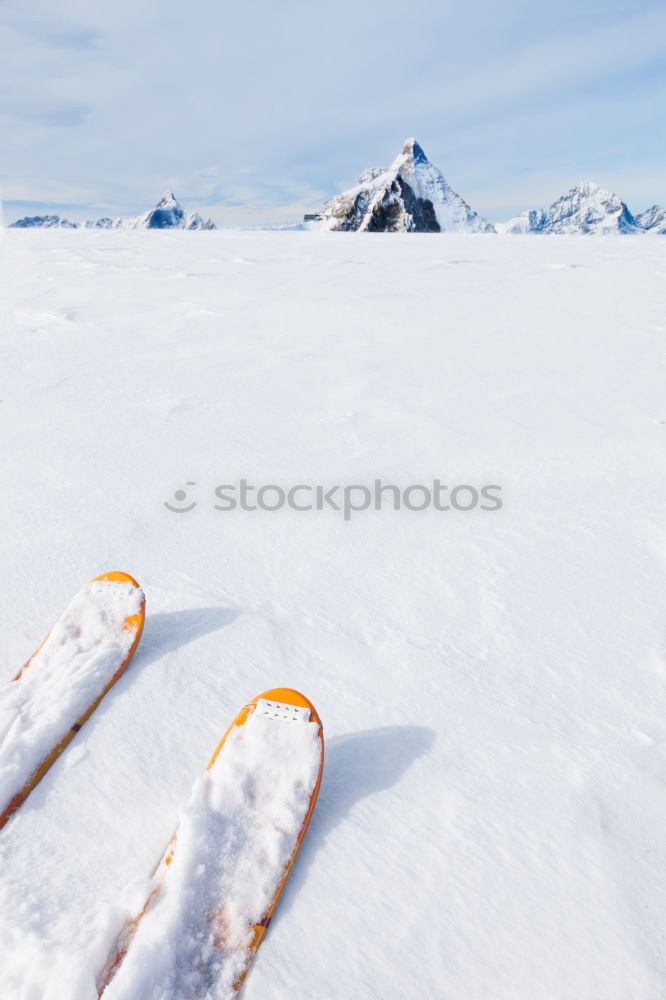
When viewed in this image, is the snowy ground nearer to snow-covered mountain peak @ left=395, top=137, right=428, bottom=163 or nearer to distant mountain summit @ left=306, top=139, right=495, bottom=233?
distant mountain summit @ left=306, top=139, right=495, bottom=233

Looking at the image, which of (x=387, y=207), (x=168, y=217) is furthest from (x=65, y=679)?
(x=168, y=217)

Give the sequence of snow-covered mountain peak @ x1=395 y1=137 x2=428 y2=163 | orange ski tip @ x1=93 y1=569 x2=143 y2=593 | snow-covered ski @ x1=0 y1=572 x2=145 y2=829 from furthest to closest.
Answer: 1. snow-covered mountain peak @ x1=395 y1=137 x2=428 y2=163
2. orange ski tip @ x1=93 y1=569 x2=143 y2=593
3. snow-covered ski @ x1=0 y1=572 x2=145 y2=829

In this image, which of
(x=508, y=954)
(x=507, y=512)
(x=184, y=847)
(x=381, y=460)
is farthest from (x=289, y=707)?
(x=381, y=460)

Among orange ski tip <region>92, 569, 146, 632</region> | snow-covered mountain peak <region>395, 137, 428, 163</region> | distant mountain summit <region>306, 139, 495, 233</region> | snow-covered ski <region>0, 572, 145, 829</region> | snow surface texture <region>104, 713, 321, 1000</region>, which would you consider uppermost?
snow-covered mountain peak <region>395, 137, 428, 163</region>

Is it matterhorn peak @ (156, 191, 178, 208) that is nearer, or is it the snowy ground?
the snowy ground

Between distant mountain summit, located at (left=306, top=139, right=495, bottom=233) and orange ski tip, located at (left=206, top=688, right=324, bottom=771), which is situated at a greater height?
distant mountain summit, located at (left=306, top=139, right=495, bottom=233)

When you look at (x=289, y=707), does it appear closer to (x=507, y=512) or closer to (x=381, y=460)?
(x=507, y=512)

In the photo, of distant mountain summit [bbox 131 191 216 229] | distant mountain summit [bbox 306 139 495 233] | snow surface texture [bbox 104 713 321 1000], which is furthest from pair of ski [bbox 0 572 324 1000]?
distant mountain summit [bbox 131 191 216 229]
